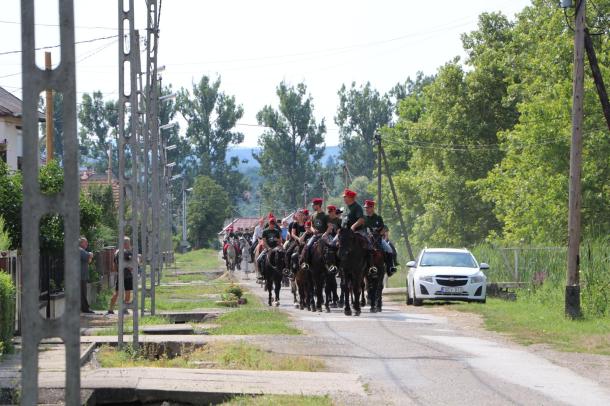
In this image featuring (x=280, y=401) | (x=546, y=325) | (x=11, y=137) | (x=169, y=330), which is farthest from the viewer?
(x=11, y=137)

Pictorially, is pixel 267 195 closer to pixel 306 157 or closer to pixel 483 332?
pixel 306 157

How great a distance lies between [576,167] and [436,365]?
1220 centimetres

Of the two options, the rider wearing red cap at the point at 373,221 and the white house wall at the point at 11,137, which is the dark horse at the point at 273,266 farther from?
the white house wall at the point at 11,137

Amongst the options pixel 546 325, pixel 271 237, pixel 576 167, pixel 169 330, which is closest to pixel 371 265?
pixel 546 325

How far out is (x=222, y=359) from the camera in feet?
52.7

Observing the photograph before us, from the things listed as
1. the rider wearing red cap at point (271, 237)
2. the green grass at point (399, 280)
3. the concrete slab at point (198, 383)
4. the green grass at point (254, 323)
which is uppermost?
the rider wearing red cap at point (271, 237)

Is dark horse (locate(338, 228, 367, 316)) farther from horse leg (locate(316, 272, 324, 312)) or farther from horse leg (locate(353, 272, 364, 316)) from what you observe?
horse leg (locate(316, 272, 324, 312))

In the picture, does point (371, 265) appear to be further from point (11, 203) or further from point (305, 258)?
point (11, 203)

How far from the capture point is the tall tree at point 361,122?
143m

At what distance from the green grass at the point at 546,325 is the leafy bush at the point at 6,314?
7.80 metres

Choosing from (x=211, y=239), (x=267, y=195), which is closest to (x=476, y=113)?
(x=211, y=239)

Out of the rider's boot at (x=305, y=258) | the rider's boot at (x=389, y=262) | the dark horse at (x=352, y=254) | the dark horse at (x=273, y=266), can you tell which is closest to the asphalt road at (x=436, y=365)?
the dark horse at (x=352, y=254)

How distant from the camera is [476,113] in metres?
72.1

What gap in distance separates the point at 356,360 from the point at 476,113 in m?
57.2
